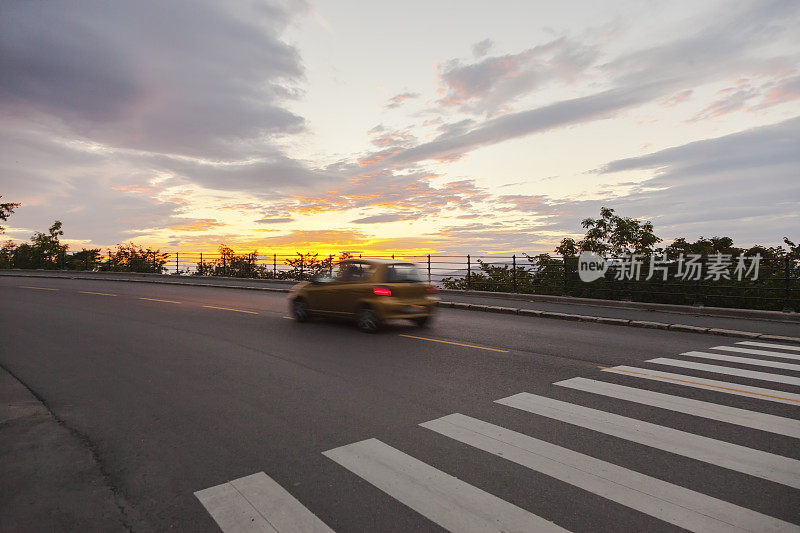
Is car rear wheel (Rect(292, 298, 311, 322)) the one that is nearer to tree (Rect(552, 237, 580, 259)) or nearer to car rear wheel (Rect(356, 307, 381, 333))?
car rear wheel (Rect(356, 307, 381, 333))

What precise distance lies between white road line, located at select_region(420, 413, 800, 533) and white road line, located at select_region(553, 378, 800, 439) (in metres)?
2.09

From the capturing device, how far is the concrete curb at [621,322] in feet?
35.9

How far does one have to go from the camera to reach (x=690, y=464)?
13.6 ft

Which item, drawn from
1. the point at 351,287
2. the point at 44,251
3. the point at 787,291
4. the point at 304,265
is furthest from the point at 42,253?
the point at 787,291

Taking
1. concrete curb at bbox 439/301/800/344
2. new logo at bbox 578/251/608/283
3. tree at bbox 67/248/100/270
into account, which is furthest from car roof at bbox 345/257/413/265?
tree at bbox 67/248/100/270

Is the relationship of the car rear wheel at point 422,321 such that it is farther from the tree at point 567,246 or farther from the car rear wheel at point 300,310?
the tree at point 567,246

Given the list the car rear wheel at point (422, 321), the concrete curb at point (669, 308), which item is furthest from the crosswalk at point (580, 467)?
the concrete curb at point (669, 308)

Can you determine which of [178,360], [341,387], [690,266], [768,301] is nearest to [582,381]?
[341,387]

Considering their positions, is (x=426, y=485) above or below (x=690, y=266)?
below

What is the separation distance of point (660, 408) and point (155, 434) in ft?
19.0

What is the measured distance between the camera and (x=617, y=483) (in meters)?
3.79

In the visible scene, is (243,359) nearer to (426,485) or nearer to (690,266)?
(426,485)

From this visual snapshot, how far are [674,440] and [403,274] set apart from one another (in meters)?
7.58

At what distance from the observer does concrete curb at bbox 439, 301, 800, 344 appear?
10.9 m
